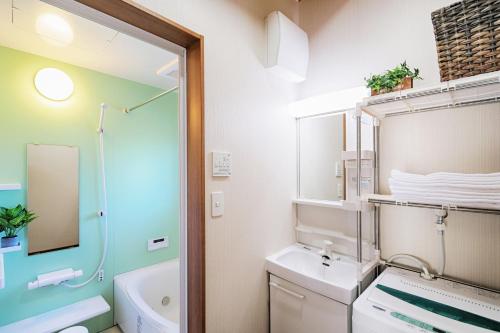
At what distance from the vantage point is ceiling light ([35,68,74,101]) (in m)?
1.85

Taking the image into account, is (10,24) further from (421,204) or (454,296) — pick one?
(454,296)

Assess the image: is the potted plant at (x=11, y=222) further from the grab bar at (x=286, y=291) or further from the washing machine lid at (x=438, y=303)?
the washing machine lid at (x=438, y=303)

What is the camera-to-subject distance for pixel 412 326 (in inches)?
30.2

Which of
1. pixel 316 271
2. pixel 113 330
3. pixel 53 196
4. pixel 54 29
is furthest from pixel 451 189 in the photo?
pixel 113 330

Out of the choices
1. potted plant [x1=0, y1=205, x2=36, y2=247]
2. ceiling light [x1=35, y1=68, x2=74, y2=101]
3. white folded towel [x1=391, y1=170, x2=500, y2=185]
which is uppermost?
ceiling light [x1=35, y1=68, x2=74, y2=101]

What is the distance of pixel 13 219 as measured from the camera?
5.39 ft

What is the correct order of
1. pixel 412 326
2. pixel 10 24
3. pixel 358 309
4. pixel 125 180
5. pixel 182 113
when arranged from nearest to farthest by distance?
pixel 412 326 → pixel 358 309 → pixel 182 113 → pixel 10 24 → pixel 125 180

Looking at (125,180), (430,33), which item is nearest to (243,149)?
(430,33)

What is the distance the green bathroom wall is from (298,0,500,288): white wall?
5.85ft

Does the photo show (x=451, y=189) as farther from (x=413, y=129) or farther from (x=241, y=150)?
(x=241, y=150)

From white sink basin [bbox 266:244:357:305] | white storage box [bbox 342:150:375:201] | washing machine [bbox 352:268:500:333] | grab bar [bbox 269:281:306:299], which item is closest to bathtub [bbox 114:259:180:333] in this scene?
grab bar [bbox 269:281:306:299]

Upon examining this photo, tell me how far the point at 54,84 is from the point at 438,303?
2.92m

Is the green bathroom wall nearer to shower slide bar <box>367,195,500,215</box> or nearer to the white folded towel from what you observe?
shower slide bar <box>367,195,500,215</box>

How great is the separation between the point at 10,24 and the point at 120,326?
253 cm
